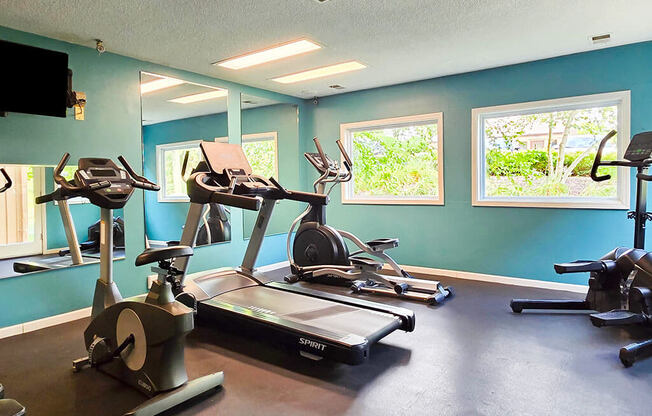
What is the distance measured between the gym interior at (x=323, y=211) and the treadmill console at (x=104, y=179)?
2cm

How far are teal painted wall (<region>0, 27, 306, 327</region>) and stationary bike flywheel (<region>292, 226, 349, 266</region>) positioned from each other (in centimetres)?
127

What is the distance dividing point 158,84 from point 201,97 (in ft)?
1.92

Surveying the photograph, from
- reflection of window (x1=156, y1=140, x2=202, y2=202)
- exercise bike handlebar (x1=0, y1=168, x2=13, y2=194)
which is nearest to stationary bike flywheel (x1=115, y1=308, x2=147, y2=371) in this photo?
exercise bike handlebar (x1=0, y1=168, x2=13, y2=194)

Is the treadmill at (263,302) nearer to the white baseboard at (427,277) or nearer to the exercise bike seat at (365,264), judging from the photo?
the exercise bike seat at (365,264)

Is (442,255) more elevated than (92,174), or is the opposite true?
(92,174)

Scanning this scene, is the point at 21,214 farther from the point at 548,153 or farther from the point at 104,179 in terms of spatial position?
the point at 548,153

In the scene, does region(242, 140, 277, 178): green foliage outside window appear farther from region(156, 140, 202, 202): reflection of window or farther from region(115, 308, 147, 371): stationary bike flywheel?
region(115, 308, 147, 371): stationary bike flywheel

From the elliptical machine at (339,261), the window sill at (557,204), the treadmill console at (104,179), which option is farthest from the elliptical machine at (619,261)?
the treadmill console at (104,179)

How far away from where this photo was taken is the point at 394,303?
168 inches

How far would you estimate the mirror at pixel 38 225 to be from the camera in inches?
140

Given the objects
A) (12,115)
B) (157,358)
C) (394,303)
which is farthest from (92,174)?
(394,303)

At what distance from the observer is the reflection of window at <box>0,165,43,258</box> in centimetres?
355

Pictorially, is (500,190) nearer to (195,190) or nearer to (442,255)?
(442,255)

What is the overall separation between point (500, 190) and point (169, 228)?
3998 mm
